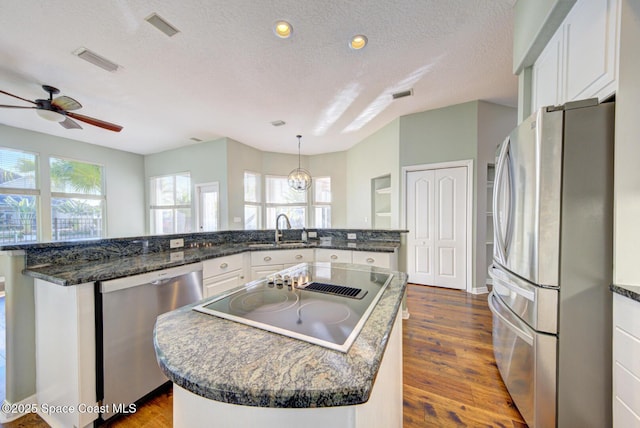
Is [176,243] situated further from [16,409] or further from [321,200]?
[321,200]

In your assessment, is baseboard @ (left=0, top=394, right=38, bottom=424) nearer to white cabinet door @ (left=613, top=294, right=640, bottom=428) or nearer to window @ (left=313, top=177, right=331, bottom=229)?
white cabinet door @ (left=613, top=294, right=640, bottom=428)

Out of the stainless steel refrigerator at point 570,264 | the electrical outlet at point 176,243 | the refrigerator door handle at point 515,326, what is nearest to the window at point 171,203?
the electrical outlet at point 176,243

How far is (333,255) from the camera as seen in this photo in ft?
8.98

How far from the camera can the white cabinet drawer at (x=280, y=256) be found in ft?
8.91

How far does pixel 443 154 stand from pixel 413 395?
3.23 meters

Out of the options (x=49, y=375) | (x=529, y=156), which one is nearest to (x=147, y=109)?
(x=49, y=375)

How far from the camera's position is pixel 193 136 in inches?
187

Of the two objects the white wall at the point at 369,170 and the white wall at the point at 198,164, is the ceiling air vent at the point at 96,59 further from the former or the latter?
the white wall at the point at 369,170

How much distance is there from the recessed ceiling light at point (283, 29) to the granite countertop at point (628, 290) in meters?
2.62

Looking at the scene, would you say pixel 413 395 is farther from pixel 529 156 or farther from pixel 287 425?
pixel 529 156

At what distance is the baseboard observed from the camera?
139 cm

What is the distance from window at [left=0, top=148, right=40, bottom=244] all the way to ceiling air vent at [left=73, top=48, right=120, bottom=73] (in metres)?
3.62

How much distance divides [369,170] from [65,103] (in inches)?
181

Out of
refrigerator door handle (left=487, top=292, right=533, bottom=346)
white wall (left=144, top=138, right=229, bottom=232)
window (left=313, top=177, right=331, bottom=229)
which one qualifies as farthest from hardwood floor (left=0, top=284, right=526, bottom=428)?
window (left=313, top=177, right=331, bottom=229)
